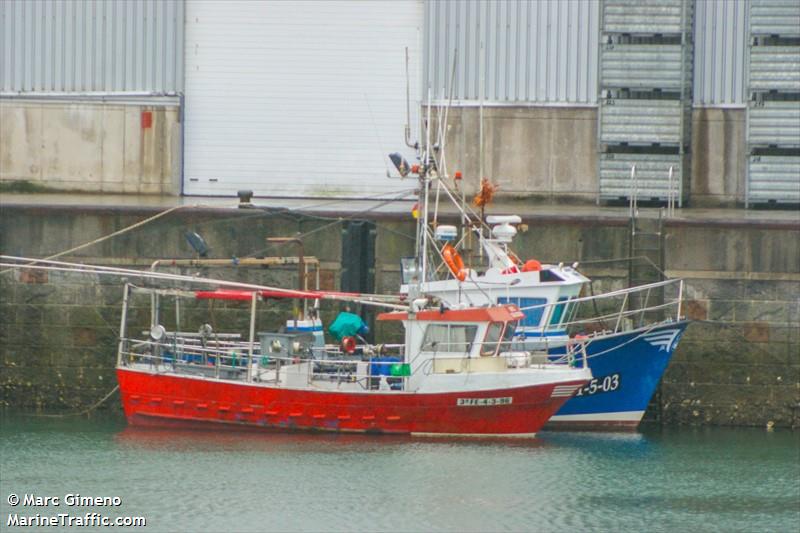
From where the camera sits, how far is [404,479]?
21.5 metres

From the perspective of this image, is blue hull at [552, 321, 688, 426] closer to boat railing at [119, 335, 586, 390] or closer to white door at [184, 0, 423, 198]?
boat railing at [119, 335, 586, 390]

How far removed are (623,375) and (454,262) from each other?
113 inches

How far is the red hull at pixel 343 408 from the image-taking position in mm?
23516

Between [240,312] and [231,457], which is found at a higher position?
[240,312]

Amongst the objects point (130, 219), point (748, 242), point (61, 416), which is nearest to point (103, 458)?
point (61, 416)

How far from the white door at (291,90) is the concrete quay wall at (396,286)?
3.95 meters

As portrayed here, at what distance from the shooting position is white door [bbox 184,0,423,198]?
98.5ft

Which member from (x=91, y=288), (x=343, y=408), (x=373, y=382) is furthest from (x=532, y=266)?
(x=91, y=288)

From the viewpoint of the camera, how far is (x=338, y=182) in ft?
98.3

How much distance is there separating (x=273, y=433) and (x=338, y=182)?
7.15 meters

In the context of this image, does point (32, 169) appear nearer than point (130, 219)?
No

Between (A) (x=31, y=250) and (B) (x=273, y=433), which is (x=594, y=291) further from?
(A) (x=31, y=250)

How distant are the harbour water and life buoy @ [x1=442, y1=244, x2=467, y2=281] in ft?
7.31

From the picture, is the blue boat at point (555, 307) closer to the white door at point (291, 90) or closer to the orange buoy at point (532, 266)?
the orange buoy at point (532, 266)
